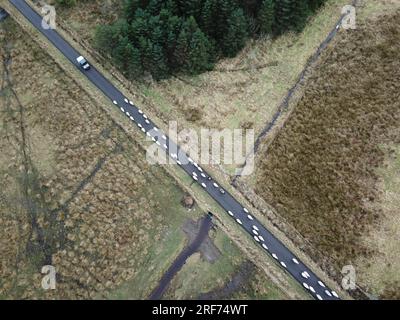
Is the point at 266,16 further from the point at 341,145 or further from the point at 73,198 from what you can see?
the point at 73,198

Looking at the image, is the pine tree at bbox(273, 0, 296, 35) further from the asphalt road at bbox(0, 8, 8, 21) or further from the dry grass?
the asphalt road at bbox(0, 8, 8, 21)

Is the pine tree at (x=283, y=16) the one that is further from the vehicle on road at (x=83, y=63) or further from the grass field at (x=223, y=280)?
the grass field at (x=223, y=280)

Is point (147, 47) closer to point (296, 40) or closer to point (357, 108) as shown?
point (296, 40)

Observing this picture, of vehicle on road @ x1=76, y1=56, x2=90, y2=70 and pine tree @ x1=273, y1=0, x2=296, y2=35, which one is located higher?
vehicle on road @ x1=76, y1=56, x2=90, y2=70

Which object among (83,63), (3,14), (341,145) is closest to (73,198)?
(83,63)

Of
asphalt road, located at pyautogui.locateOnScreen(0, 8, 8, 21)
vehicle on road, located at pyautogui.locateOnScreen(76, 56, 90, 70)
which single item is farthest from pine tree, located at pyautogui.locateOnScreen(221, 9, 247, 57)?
asphalt road, located at pyautogui.locateOnScreen(0, 8, 8, 21)

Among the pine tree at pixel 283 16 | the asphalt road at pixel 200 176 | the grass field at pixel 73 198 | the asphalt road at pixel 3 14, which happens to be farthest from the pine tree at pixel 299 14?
the asphalt road at pixel 3 14
